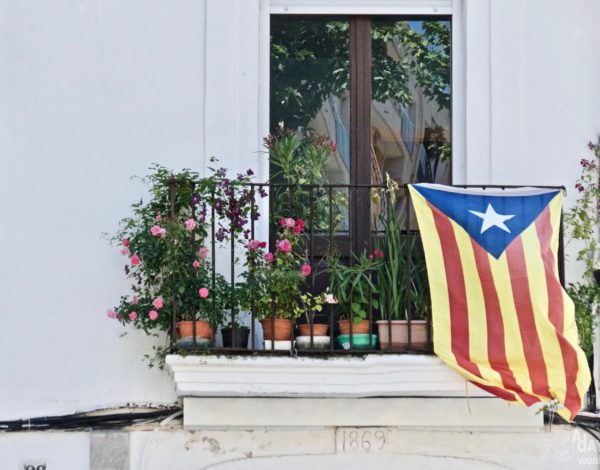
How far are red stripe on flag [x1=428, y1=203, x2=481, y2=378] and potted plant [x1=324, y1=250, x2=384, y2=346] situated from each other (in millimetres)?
403

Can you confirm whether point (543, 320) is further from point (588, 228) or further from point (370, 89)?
point (370, 89)

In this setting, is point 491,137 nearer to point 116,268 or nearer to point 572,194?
point 572,194

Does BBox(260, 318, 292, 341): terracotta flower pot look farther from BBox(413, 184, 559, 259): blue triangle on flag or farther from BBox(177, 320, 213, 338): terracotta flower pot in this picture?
BBox(413, 184, 559, 259): blue triangle on flag

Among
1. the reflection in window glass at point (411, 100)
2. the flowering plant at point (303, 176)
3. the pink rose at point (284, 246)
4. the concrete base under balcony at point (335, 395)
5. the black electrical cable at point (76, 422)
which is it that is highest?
the reflection in window glass at point (411, 100)

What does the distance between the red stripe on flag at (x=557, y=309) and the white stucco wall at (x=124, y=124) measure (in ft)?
1.95

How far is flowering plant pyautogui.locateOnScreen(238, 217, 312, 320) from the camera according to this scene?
348 inches

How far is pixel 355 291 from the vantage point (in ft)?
29.7

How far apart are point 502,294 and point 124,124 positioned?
2.45 metres

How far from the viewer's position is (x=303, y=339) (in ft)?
29.3

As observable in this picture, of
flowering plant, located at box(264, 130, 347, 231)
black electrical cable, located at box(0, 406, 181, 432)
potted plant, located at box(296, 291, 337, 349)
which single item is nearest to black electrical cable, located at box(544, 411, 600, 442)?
potted plant, located at box(296, 291, 337, 349)

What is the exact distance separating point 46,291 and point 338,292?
170cm

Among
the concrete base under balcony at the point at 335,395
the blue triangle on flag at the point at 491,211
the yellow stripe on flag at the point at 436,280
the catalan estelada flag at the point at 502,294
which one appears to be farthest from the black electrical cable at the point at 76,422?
the blue triangle on flag at the point at 491,211

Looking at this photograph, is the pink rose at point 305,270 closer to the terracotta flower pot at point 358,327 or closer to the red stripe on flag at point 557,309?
the terracotta flower pot at point 358,327

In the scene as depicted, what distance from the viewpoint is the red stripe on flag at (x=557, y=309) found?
28.1ft
